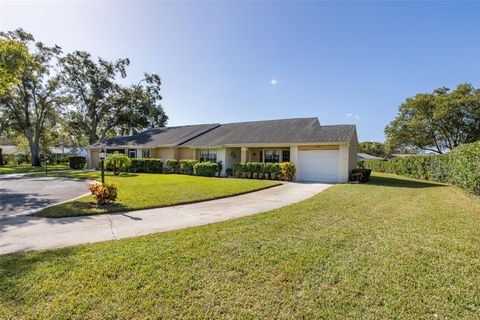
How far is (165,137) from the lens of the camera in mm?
26266

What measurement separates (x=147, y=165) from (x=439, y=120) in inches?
1432

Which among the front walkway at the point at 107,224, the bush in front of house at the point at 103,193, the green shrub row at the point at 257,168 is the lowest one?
the front walkway at the point at 107,224

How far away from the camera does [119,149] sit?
26812mm

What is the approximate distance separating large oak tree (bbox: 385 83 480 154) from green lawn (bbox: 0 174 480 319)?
1213 inches

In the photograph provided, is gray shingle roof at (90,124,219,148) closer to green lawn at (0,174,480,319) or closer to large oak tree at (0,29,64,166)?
large oak tree at (0,29,64,166)

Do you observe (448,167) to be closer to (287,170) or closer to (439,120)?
(287,170)

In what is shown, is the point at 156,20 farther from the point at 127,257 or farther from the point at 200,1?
the point at 127,257

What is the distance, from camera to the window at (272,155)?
1958 centimetres

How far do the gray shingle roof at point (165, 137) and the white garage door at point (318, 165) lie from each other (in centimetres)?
1242

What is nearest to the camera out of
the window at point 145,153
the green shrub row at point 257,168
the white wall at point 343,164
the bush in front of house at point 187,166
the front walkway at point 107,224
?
the front walkway at point 107,224

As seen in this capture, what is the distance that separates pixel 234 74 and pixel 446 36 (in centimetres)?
1380

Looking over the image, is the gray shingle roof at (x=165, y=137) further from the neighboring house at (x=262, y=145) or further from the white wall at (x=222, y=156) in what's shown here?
the white wall at (x=222, y=156)

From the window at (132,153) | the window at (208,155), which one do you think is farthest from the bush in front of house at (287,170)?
the window at (132,153)

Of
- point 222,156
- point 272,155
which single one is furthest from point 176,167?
point 272,155
